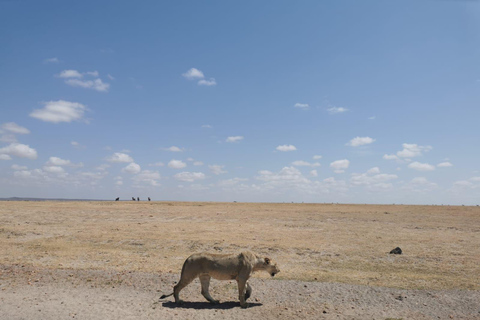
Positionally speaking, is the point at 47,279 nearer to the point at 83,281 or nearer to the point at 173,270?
the point at 83,281

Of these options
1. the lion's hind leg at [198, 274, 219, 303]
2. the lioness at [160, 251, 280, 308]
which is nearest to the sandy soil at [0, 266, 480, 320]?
the lion's hind leg at [198, 274, 219, 303]

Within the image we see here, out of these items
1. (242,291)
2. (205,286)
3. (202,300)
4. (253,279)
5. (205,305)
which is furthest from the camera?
(253,279)

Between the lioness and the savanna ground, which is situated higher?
the lioness

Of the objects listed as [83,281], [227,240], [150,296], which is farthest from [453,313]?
[227,240]

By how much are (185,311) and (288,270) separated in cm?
666

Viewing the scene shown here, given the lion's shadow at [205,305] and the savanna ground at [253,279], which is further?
the lion's shadow at [205,305]

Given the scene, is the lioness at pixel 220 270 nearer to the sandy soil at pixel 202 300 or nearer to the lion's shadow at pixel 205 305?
the lion's shadow at pixel 205 305

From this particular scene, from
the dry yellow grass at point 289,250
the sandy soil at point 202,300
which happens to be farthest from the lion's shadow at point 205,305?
the dry yellow grass at point 289,250

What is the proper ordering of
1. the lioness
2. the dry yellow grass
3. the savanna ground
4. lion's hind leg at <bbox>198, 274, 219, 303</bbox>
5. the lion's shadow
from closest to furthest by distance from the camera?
the savanna ground, the lion's shadow, the lioness, lion's hind leg at <bbox>198, 274, 219, 303</bbox>, the dry yellow grass

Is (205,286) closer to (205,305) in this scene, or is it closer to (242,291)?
(205,305)

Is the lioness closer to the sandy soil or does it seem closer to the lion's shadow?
the lion's shadow

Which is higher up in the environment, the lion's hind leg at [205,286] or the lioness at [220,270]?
the lioness at [220,270]

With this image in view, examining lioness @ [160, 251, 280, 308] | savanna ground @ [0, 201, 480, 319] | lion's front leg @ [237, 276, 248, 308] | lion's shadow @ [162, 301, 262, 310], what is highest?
lioness @ [160, 251, 280, 308]

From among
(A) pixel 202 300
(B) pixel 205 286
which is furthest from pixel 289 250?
(B) pixel 205 286
